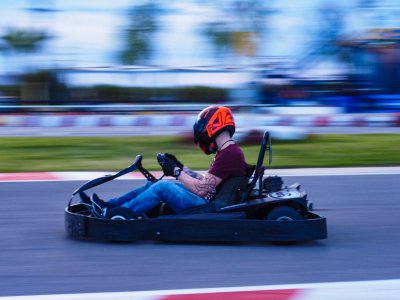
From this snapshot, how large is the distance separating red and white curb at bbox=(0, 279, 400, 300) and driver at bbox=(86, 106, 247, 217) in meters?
1.08

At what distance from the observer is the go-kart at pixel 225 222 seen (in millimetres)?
4914

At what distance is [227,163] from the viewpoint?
196 inches

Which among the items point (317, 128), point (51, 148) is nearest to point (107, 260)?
point (51, 148)

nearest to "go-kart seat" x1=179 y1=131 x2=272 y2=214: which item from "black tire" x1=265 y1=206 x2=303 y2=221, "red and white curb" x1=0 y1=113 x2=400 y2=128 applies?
"black tire" x1=265 y1=206 x2=303 y2=221

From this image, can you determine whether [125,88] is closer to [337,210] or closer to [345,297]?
[337,210]

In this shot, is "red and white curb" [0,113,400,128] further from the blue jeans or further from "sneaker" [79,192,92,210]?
the blue jeans

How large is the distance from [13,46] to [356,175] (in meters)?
21.4

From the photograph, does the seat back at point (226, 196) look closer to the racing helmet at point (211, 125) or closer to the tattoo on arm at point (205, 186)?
the tattoo on arm at point (205, 186)

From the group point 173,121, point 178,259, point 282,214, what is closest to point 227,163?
point 282,214

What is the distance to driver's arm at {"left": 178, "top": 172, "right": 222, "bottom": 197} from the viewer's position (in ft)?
16.4

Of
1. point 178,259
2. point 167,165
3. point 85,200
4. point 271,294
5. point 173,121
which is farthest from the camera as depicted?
point 173,121

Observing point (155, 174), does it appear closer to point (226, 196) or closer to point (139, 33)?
point (226, 196)

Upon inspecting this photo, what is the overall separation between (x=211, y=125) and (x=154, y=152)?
→ 670 centimetres

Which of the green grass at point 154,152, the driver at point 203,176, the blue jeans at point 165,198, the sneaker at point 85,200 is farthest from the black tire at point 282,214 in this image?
the green grass at point 154,152
